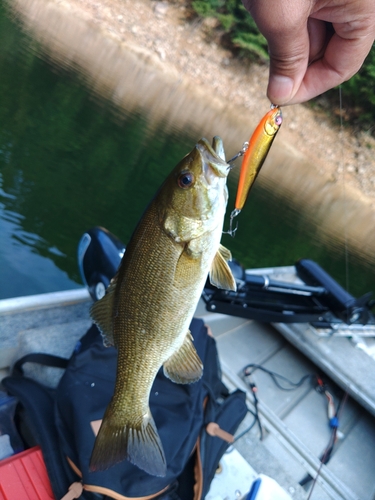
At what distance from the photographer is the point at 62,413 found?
7.85ft

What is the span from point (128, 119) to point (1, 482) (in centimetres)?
1742

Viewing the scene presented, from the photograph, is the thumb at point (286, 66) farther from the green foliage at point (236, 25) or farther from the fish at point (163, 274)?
the green foliage at point (236, 25)

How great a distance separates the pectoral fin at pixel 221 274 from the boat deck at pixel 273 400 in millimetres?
1642

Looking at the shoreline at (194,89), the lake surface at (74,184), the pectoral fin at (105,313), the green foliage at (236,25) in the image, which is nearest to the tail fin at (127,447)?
the pectoral fin at (105,313)

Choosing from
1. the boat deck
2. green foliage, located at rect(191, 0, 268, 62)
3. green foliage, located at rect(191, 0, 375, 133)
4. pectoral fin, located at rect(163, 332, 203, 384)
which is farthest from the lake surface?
green foliage, located at rect(191, 0, 375, 133)

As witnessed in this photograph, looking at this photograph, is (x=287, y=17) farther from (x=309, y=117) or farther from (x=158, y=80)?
(x=309, y=117)

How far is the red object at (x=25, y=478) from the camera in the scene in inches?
84.8

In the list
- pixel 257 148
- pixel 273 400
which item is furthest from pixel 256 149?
pixel 273 400

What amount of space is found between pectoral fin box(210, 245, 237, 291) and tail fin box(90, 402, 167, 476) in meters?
0.68

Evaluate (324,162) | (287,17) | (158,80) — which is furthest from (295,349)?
(324,162)

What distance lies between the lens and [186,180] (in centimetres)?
171

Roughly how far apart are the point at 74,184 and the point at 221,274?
891 centimetres

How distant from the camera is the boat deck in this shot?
10.5 feet

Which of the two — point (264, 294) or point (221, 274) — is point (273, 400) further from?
point (221, 274)
